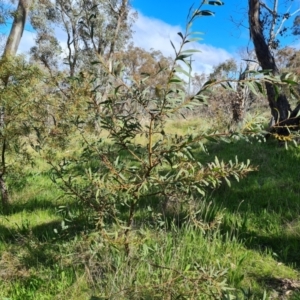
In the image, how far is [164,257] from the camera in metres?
2.62

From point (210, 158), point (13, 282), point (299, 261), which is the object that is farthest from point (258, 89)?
point (210, 158)

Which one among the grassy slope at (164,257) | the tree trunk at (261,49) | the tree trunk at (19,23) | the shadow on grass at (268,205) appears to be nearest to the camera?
the grassy slope at (164,257)

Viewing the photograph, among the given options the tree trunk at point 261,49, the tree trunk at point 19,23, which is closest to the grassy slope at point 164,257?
the tree trunk at point 261,49

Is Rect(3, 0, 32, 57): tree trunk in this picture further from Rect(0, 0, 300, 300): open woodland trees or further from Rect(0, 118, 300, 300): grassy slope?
Rect(0, 118, 300, 300): grassy slope

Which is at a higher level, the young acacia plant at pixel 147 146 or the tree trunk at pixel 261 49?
the tree trunk at pixel 261 49

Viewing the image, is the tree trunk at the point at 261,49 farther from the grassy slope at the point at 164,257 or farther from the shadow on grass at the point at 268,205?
the grassy slope at the point at 164,257

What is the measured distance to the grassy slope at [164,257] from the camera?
215 cm

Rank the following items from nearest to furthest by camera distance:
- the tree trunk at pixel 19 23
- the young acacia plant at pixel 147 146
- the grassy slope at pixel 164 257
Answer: the young acacia plant at pixel 147 146
the grassy slope at pixel 164 257
the tree trunk at pixel 19 23

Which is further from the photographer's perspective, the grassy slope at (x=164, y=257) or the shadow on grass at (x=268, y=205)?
the shadow on grass at (x=268, y=205)

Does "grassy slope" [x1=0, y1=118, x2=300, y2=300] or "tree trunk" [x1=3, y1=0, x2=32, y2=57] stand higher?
"tree trunk" [x1=3, y1=0, x2=32, y2=57]

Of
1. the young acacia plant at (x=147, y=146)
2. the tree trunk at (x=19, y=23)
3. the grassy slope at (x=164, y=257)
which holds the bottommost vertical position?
the grassy slope at (x=164, y=257)

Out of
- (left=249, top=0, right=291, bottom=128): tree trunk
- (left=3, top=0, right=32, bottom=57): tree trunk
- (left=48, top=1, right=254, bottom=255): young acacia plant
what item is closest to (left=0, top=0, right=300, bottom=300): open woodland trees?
(left=48, top=1, right=254, bottom=255): young acacia plant

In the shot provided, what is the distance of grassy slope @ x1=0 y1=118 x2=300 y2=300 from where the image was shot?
2.15 meters

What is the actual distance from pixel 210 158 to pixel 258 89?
5277mm
